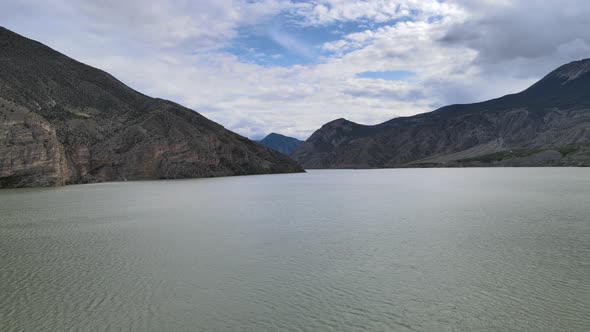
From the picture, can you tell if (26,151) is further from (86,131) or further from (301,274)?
(301,274)

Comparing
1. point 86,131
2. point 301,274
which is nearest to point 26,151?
point 86,131

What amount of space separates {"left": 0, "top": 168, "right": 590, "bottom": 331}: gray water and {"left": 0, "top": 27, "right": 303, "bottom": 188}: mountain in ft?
186

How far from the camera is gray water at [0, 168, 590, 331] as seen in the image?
12.1m

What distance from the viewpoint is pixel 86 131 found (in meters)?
117

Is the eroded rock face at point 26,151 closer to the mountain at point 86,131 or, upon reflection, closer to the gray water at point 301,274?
the mountain at point 86,131

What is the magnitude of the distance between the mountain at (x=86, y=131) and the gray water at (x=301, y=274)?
56615mm

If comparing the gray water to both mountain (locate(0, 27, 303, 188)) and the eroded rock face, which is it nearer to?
the eroded rock face

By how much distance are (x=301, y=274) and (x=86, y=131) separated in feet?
388

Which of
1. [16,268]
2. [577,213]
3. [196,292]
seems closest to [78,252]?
[16,268]

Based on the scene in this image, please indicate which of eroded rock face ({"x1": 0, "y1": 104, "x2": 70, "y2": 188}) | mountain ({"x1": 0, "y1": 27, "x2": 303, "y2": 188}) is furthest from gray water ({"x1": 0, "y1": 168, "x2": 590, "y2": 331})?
mountain ({"x1": 0, "y1": 27, "x2": 303, "y2": 188})

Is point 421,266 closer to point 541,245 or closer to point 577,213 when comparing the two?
point 541,245

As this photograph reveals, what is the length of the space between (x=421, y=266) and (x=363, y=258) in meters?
2.84

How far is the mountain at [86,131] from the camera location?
80250mm

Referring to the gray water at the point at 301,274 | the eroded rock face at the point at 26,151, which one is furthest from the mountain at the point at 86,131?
the gray water at the point at 301,274
